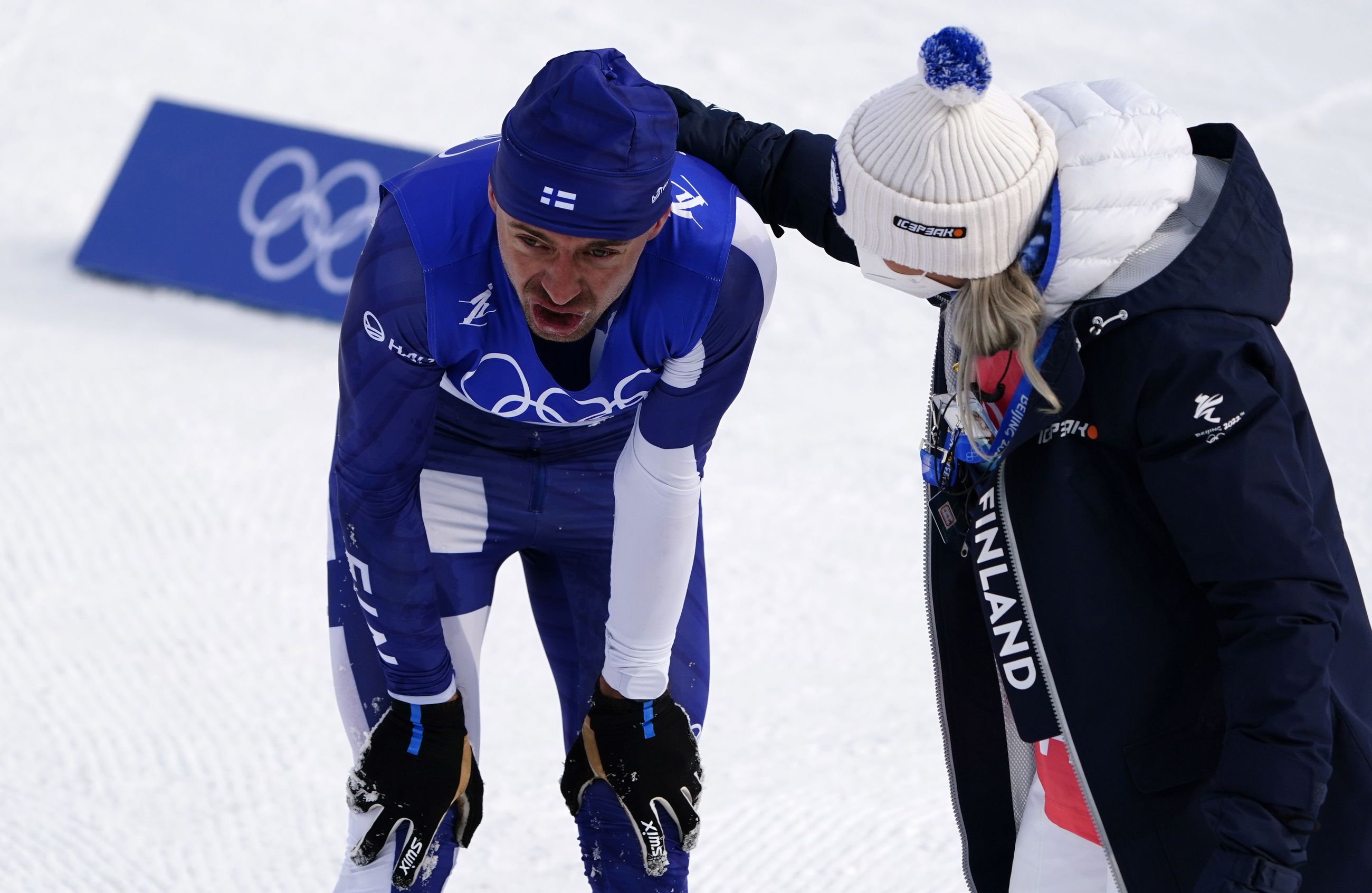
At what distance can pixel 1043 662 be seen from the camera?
6.39 feet

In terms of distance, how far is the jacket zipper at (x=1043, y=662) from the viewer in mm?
1933

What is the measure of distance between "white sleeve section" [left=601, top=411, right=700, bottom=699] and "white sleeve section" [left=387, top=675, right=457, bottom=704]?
0.89 ft

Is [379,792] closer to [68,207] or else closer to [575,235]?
[575,235]

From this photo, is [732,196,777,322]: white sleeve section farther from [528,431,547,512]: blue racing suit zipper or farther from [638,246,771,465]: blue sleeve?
[528,431,547,512]: blue racing suit zipper

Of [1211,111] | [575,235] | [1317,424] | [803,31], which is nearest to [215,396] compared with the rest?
[575,235]

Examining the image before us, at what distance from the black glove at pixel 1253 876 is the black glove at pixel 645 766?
40.1 inches

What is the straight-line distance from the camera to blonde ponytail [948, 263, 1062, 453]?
1.77 m

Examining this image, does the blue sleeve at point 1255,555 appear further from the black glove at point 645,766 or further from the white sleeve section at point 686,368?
the black glove at point 645,766

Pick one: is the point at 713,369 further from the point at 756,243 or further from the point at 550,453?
the point at 550,453

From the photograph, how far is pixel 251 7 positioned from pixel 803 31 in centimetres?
344

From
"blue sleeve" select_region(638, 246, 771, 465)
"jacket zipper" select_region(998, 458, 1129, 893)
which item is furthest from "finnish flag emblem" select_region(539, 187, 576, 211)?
"jacket zipper" select_region(998, 458, 1129, 893)

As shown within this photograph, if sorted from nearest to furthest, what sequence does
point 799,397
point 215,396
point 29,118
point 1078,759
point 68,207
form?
point 1078,759 → point 215,396 → point 799,397 → point 68,207 → point 29,118

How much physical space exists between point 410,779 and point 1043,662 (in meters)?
1.09

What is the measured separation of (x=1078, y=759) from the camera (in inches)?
75.9
